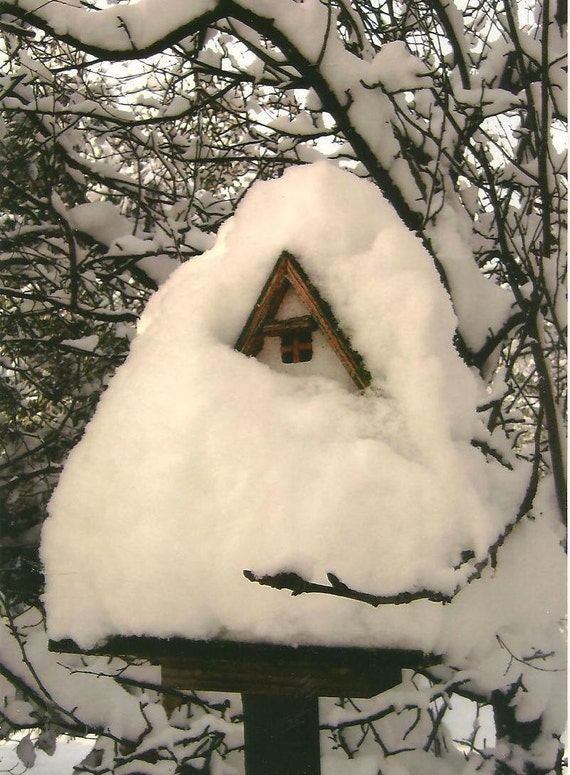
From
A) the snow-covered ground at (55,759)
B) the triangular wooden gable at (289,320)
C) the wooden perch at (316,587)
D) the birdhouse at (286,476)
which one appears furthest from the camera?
the snow-covered ground at (55,759)

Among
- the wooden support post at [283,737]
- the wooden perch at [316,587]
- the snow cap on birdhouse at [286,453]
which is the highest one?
the snow cap on birdhouse at [286,453]

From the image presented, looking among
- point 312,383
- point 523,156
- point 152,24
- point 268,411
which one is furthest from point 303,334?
point 523,156

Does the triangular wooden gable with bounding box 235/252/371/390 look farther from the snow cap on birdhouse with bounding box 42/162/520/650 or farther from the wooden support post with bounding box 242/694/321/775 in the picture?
the wooden support post with bounding box 242/694/321/775

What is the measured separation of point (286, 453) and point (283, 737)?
0.75 meters

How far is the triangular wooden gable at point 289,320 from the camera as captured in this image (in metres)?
1.49

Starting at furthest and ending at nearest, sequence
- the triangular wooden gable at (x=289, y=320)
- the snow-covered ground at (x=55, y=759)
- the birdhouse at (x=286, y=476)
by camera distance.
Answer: the snow-covered ground at (x=55, y=759) → the triangular wooden gable at (x=289, y=320) → the birdhouse at (x=286, y=476)

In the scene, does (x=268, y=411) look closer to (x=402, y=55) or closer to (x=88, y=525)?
(x=88, y=525)

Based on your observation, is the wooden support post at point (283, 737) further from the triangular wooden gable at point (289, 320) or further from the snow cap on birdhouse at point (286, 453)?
the triangular wooden gable at point (289, 320)

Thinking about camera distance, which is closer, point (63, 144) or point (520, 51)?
point (520, 51)

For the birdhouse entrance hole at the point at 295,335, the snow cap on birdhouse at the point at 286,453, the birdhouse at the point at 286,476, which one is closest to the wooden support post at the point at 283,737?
the birdhouse at the point at 286,476

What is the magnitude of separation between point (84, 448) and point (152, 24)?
59.4 inches

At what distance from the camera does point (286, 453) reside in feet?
4.42

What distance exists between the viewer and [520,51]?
81.4 inches

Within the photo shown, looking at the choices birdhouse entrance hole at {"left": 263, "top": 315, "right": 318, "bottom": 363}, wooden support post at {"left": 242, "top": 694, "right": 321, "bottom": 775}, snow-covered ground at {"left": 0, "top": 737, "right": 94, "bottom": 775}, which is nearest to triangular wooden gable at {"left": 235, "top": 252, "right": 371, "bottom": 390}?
birdhouse entrance hole at {"left": 263, "top": 315, "right": 318, "bottom": 363}
